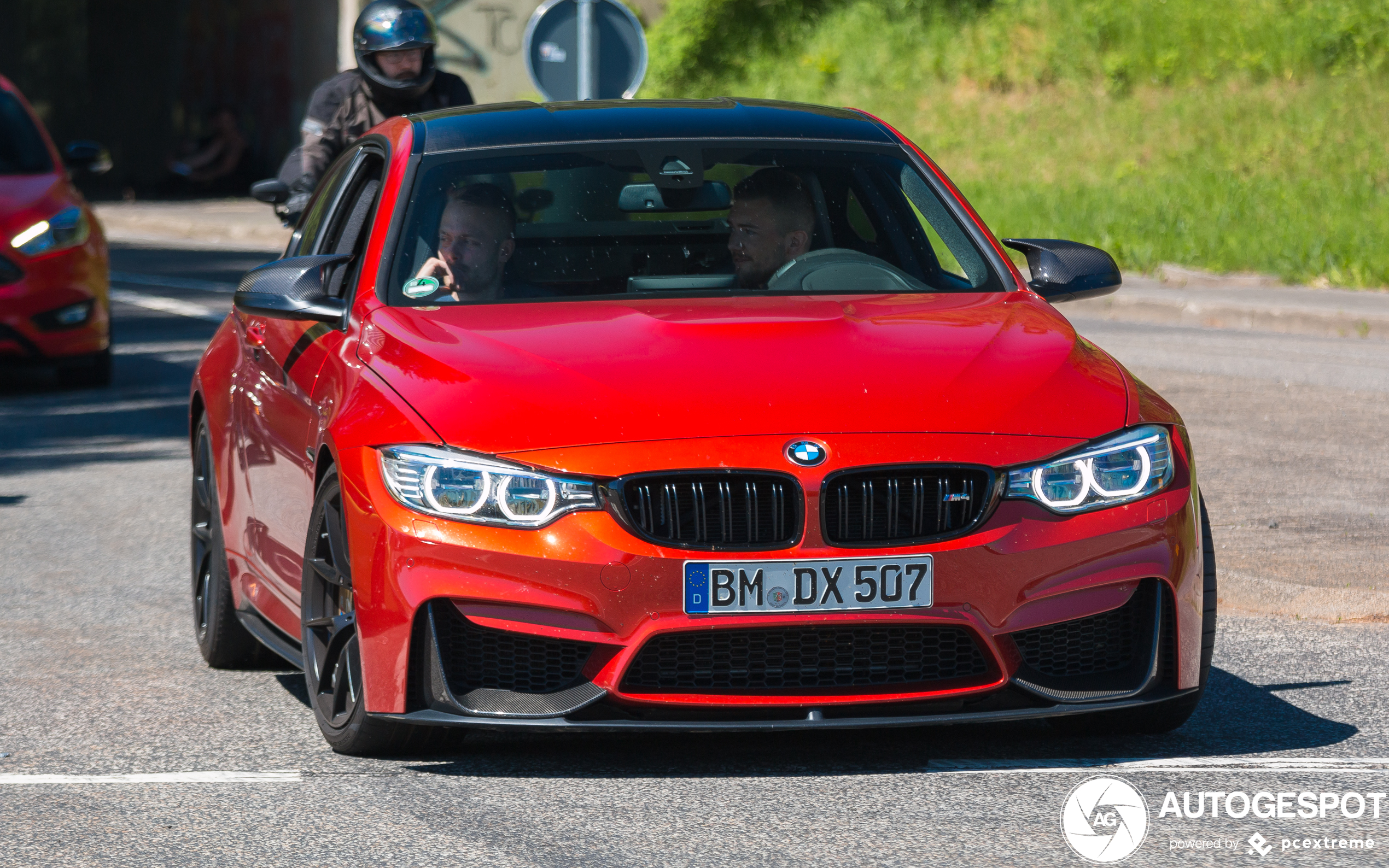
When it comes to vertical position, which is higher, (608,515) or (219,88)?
(608,515)

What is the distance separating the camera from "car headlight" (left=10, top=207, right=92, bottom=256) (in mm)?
12352

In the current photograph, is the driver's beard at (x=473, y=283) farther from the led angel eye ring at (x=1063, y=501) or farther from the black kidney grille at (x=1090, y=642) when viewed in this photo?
the black kidney grille at (x=1090, y=642)

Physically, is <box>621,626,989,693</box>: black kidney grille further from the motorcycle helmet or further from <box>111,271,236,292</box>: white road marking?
<box>111,271,236,292</box>: white road marking

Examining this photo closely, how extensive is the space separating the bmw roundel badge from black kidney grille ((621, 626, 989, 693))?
34 centimetres

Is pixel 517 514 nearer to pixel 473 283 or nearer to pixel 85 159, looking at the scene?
pixel 473 283

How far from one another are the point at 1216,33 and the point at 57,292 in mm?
A: 18458

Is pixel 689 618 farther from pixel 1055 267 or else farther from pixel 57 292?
pixel 57 292

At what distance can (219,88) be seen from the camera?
1565 inches

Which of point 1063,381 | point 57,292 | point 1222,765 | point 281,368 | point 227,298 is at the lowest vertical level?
point 227,298

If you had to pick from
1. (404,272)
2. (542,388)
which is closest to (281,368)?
(404,272)

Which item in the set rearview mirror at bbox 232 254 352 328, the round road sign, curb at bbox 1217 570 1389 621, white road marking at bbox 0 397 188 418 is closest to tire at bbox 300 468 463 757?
rearview mirror at bbox 232 254 352 328

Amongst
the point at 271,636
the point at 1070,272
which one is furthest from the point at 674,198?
the point at 271,636

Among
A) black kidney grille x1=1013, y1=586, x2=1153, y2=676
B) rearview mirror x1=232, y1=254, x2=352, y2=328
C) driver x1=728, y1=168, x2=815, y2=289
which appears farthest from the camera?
driver x1=728, y1=168, x2=815, y2=289

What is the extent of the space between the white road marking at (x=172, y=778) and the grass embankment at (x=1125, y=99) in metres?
14.5
